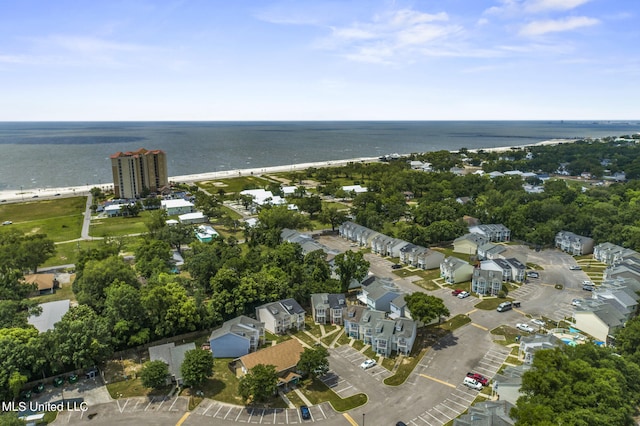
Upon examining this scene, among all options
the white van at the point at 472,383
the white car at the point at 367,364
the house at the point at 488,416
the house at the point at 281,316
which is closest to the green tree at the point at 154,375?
the house at the point at 281,316

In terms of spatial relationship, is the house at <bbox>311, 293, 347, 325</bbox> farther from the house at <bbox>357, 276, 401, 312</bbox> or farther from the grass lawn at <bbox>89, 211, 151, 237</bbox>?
the grass lawn at <bbox>89, 211, 151, 237</bbox>

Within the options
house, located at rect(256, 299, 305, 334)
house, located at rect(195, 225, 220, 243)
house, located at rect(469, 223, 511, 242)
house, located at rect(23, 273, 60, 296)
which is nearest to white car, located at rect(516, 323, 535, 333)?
house, located at rect(256, 299, 305, 334)

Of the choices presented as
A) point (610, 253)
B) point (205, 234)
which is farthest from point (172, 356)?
point (610, 253)

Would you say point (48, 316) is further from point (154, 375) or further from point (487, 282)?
point (487, 282)

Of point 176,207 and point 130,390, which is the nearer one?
point 130,390

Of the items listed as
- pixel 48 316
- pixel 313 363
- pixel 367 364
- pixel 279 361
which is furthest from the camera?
pixel 48 316

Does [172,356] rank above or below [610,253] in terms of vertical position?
below

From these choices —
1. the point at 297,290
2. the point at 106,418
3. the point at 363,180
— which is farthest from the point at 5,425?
the point at 363,180
